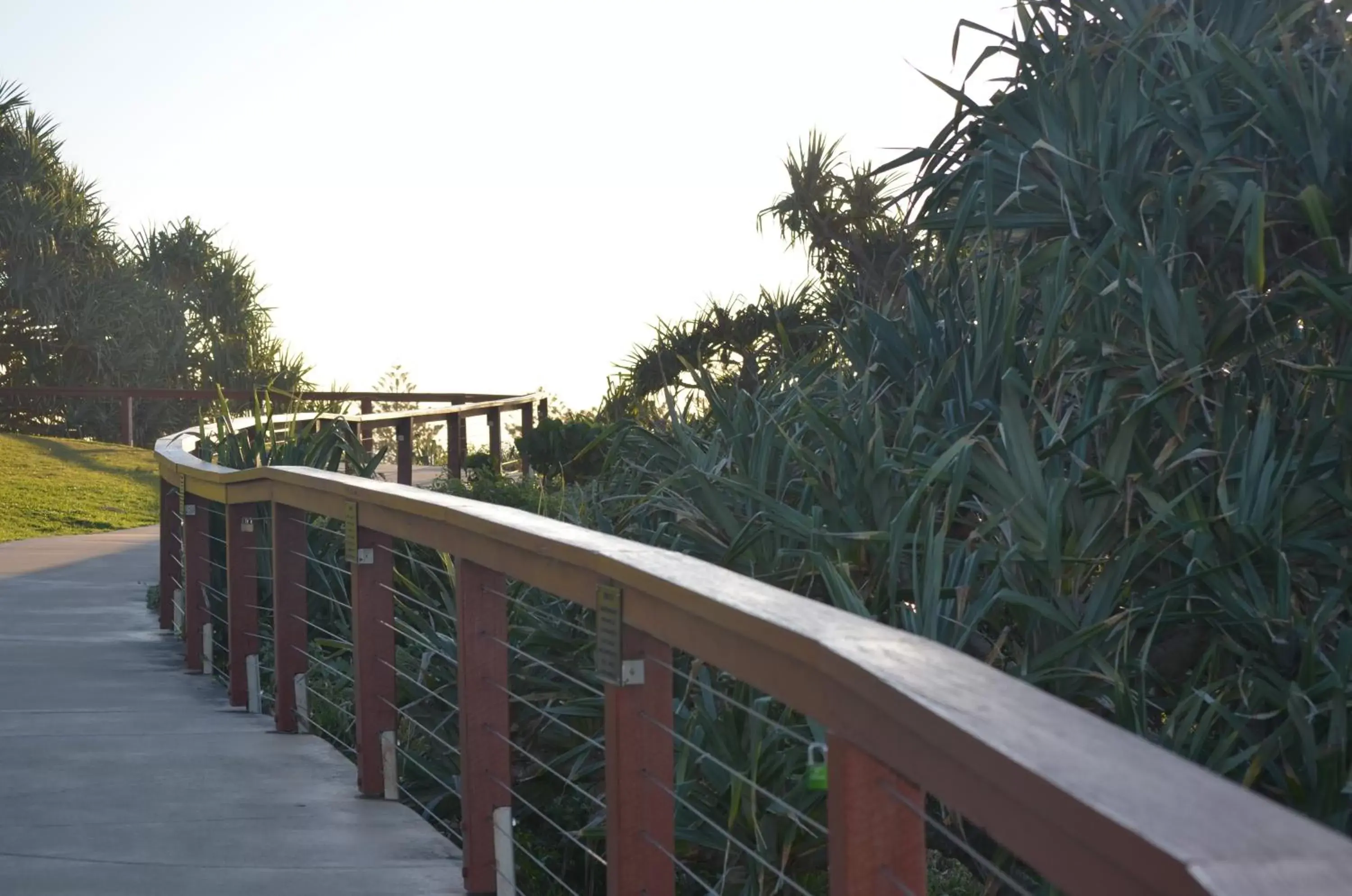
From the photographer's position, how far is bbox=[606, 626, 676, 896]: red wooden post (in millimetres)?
2805

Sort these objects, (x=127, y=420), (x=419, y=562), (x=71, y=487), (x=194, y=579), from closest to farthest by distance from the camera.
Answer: (x=419, y=562) < (x=194, y=579) < (x=71, y=487) < (x=127, y=420)

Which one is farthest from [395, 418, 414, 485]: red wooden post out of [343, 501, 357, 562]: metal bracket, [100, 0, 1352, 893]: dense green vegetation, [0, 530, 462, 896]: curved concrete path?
[343, 501, 357, 562]: metal bracket

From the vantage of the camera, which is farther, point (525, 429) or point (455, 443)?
point (525, 429)

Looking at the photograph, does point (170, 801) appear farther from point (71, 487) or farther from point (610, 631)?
point (71, 487)

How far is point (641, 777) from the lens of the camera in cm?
285

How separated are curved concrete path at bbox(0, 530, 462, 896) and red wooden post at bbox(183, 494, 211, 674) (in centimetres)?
15

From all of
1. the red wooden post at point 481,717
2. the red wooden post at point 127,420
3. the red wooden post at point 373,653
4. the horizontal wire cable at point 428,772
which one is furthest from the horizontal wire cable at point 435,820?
the red wooden post at point 127,420

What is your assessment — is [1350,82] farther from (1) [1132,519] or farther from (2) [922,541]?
(2) [922,541]

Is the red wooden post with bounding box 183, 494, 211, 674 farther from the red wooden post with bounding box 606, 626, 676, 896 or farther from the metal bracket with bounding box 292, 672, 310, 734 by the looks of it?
the red wooden post with bounding box 606, 626, 676, 896

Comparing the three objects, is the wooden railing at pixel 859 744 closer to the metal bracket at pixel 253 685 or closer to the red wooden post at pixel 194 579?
the metal bracket at pixel 253 685

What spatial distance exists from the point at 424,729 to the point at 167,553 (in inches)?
135

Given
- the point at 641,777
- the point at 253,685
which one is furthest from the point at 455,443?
the point at 641,777

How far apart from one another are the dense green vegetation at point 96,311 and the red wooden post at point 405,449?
1184 centimetres

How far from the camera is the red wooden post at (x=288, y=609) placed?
5.40 metres
